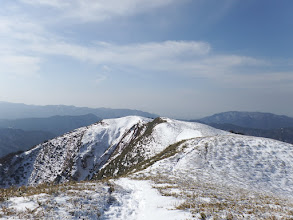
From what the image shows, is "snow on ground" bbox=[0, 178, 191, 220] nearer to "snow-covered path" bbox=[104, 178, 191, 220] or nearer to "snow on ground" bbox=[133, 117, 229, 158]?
"snow-covered path" bbox=[104, 178, 191, 220]

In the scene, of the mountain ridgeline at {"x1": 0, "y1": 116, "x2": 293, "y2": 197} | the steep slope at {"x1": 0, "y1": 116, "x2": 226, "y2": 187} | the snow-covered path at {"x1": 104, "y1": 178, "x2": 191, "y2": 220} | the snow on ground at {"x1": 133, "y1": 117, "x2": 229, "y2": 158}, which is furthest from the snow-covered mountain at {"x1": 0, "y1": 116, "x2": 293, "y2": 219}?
the steep slope at {"x1": 0, "y1": 116, "x2": 226, "y2": 187}

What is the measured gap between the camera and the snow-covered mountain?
405 inches

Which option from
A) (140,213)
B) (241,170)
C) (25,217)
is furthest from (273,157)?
(25,217)

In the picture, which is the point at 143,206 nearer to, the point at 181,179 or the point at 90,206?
the point at 90,206

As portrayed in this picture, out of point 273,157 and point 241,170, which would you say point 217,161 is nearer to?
point 241,170

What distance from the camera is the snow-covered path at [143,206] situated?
32.3ft

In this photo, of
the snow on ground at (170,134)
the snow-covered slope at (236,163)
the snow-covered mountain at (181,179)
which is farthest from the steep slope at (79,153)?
the snow-covered slope at (236,163)

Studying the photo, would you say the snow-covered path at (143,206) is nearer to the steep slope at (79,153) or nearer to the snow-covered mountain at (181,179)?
the snow-covered mountain at (181,179)

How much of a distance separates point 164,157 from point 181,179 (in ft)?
37.1

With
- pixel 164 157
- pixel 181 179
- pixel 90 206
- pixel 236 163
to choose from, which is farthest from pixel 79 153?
pixel 90 206

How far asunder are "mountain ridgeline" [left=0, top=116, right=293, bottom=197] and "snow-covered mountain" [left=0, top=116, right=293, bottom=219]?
14 centimetres

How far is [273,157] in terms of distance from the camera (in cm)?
2900

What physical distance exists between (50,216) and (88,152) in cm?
7647

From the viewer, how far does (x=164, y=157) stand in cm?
3145
